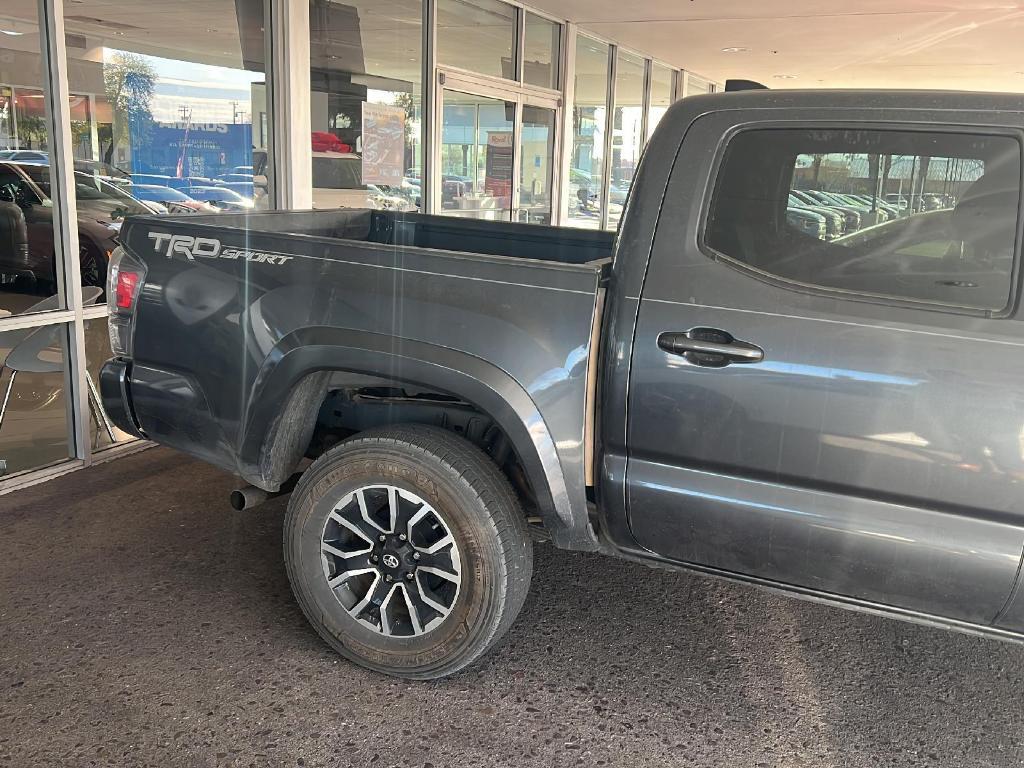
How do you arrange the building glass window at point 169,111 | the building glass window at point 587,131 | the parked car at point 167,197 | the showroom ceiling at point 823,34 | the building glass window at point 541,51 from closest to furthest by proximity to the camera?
1. the building glass window at point 169,111
2. the parked car at point 167,197
3. the showroom ceiling at point 823,34
4. the building glass window at point 541,51
5. the building glass window at point 587,131

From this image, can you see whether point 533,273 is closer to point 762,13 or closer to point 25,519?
point 25,519

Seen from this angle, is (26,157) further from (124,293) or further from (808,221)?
(808,221)

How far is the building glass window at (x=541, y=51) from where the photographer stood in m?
9.79

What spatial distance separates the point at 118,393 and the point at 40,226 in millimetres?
2091

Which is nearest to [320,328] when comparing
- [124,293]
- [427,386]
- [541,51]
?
[427,386]

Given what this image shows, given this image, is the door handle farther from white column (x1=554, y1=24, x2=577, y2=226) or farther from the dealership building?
white column (x1=554, y1=24, x2=577, y2=226)

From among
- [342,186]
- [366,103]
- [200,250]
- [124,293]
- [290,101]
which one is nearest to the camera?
[200,250]

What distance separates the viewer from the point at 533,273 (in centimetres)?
269

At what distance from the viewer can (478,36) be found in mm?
8758

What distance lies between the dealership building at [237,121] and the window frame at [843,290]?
466 mm

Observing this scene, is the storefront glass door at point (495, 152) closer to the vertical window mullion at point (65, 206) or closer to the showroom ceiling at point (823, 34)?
the showroom ceiling at point (823, 34)

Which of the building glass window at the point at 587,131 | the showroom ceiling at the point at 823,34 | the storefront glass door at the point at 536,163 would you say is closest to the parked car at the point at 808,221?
the showroom ceiling at the point at 823,34

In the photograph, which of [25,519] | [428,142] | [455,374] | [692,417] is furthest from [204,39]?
[692,417]

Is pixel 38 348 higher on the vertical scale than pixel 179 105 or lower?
lower
